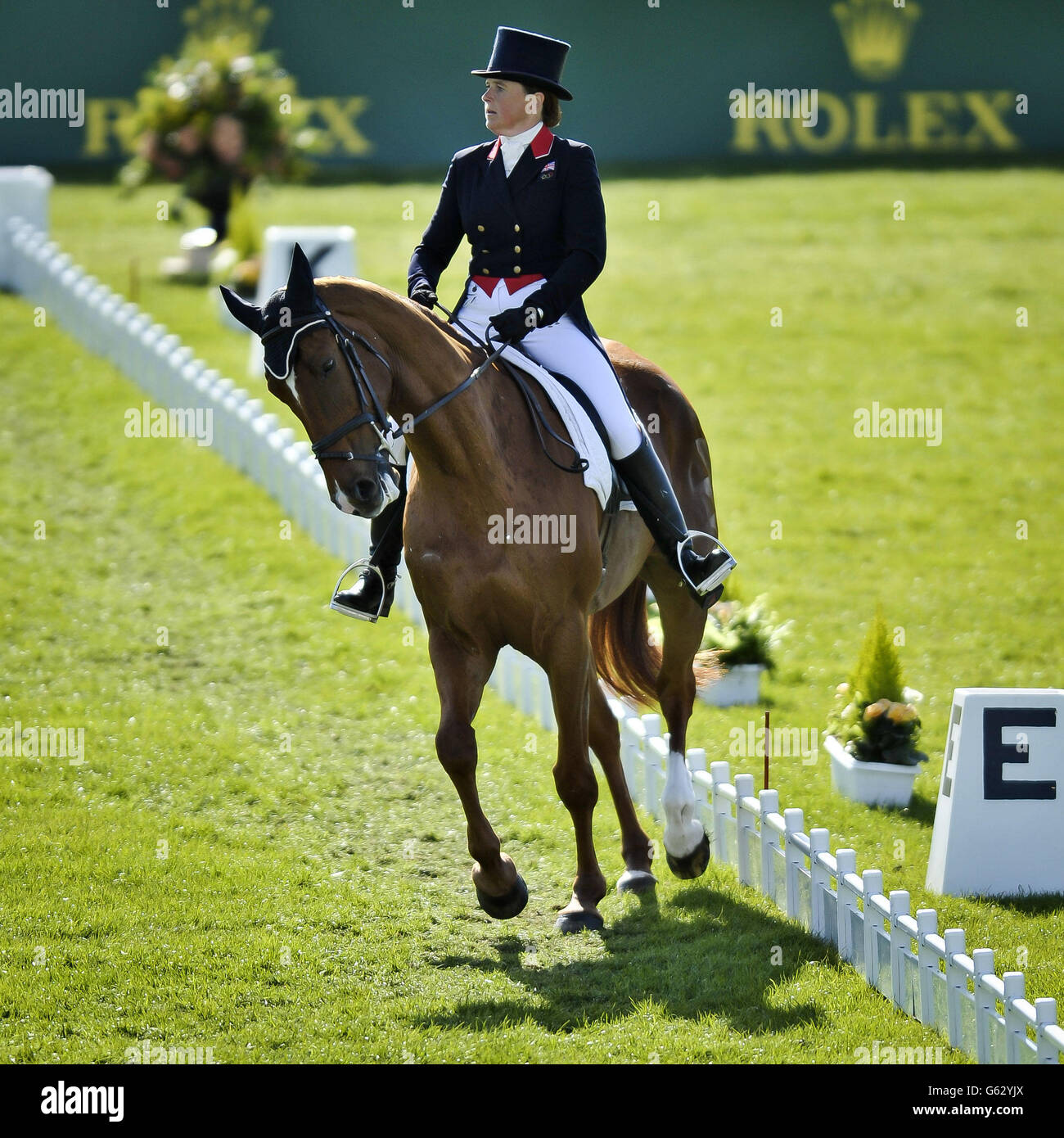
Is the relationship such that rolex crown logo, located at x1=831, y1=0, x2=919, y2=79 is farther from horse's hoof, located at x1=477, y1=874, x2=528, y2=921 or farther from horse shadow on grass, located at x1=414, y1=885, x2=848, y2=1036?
horse's hoof, located at x1=477, y1=874, x2=528, y2=921

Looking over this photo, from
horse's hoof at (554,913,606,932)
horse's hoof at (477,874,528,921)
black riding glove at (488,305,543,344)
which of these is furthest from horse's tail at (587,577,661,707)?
black riding glove at (488,305,543,344)

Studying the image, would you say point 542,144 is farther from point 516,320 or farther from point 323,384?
point 323,384

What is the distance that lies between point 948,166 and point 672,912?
912 inches

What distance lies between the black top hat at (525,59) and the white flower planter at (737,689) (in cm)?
482

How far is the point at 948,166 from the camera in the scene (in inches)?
1079

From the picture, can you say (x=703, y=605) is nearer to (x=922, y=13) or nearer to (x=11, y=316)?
(x=11, y=316)

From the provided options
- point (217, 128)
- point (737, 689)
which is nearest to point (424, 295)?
point (737, 689)

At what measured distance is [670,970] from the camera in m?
6.42

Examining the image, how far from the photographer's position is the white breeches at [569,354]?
680 centimetres

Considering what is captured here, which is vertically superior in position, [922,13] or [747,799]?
[922,13]

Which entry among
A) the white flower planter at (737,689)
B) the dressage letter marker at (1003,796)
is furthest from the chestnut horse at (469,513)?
the white flower planter at (737,689)

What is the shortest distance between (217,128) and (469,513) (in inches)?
637

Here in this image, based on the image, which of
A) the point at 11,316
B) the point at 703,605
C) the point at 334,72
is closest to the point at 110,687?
the point at 703,605

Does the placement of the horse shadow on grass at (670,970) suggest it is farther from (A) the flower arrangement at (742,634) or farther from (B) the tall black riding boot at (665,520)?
(A) the flower arrangement at (742,634)
